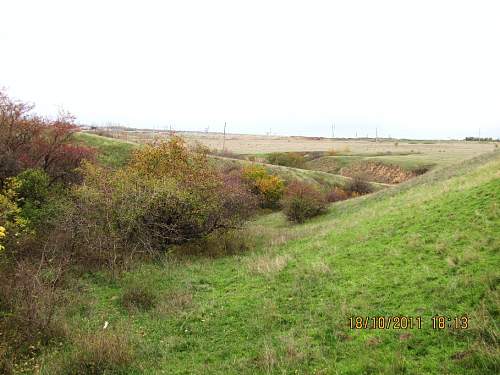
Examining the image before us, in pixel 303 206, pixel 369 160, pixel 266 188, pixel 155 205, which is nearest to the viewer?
pixel 155 205

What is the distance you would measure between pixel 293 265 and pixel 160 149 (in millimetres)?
A: 13791

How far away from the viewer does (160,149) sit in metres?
25.5

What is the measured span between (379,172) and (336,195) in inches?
854

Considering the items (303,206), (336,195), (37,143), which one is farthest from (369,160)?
(37,143)

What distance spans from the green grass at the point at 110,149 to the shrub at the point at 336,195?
80.2 ft

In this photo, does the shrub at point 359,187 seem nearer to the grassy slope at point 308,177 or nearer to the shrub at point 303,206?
the grassy slope at point 308,177

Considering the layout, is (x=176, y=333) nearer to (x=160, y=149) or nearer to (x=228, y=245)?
(x=228, y=245)

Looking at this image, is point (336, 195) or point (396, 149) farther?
point (396, 149)

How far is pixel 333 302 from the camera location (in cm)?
1054

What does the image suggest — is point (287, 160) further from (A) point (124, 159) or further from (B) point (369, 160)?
(A) point (124, 159)

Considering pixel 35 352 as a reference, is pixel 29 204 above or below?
above

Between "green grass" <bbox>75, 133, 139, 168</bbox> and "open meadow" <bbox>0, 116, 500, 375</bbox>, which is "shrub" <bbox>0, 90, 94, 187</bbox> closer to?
"open meadow" <bbox>0, 116, 500, 375</bbox>

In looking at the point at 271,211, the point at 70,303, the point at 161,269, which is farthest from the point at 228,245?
the point at 271,211
